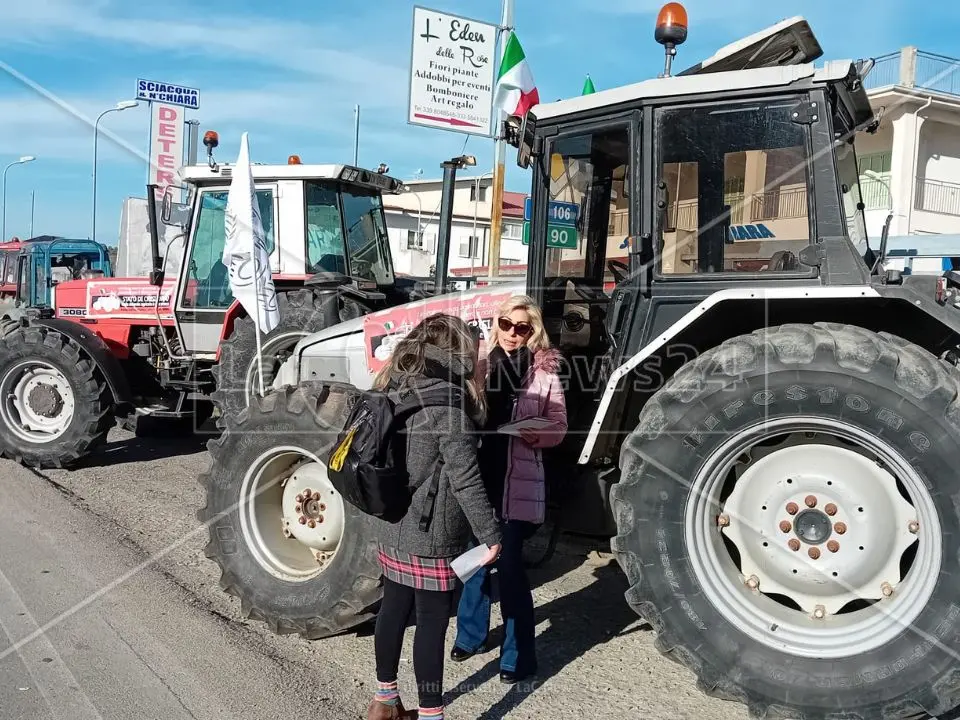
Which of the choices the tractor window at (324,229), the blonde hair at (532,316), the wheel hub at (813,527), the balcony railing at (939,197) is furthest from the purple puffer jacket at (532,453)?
the balcony railing at (939,197)

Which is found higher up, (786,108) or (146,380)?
(786,108)

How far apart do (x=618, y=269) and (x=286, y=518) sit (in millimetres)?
2107

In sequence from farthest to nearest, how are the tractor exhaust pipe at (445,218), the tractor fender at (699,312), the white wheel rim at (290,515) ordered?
the tractor exhaust pipe at (445,218) < the white wheel rim at (290,515) < the tractor fender at (699,312)

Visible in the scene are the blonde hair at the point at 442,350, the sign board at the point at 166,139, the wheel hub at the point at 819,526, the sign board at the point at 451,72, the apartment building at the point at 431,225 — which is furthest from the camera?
the apartment building at the point at 431,225

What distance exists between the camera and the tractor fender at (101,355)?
Result: 7.78 meters

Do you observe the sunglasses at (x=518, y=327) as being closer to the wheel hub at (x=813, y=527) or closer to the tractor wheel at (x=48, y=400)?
the wheel hub at (x=813, y=527)

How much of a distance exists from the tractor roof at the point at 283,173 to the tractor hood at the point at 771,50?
4.22 metres

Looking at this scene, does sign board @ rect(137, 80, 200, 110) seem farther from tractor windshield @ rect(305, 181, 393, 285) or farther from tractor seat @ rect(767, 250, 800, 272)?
tractor seat @ rect(767, 250, 800, 272)

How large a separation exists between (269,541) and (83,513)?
263cm

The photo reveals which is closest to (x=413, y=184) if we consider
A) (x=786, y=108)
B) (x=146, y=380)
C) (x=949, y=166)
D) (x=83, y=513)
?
(x=949, y=166)

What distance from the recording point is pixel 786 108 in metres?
3.59

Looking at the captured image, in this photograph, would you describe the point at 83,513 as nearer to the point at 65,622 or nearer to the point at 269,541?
the point at 65,622

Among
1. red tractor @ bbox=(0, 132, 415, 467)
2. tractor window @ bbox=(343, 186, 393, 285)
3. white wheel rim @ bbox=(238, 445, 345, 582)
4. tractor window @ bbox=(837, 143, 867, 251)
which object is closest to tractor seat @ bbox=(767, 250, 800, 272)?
tractor window @ bbox=(837, 143, 867, 251)

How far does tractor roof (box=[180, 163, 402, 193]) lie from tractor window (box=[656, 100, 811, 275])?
14.9 ft
